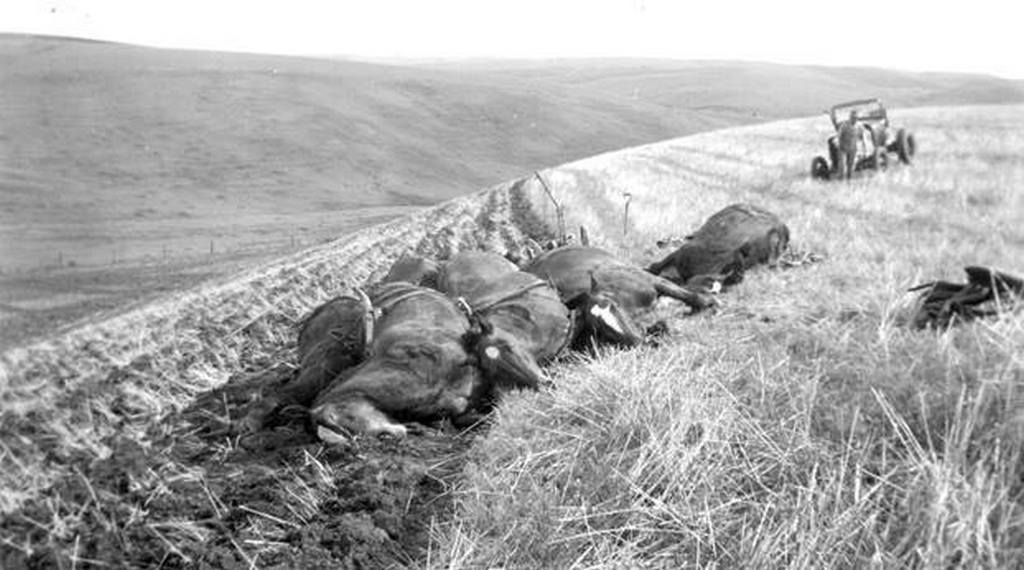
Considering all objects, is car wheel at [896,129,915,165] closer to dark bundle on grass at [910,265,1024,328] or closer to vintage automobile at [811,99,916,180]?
vintage automobile at [811,99,916,180]

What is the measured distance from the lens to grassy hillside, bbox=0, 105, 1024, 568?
2.89 meters

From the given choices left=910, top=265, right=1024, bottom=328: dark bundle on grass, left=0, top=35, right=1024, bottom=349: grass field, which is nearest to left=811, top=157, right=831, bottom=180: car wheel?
left=0, top=35, right=1024, bottom=349: grass field

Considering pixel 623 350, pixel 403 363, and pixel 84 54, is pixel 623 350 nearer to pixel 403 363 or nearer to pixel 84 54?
pixel 403 363

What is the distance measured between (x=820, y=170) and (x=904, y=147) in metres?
1.51

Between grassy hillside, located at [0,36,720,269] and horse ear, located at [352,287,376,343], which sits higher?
horse ear, located at [352,287,376,343]

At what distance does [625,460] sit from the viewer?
3.37m

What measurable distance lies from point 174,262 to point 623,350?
858cm

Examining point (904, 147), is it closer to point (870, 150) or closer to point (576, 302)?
point (870, 150)

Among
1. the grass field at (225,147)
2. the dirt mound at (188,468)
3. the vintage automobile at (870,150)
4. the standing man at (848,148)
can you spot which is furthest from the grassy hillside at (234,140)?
the standing man at (848,148)

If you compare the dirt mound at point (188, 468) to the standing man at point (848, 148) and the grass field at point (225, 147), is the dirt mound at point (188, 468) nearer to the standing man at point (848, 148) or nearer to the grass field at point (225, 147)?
the grass field at point (225, 147)

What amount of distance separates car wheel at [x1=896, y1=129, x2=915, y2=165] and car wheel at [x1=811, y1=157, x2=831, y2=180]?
1289mm

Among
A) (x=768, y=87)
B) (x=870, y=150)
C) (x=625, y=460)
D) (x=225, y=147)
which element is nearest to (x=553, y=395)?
(x=625, y=460)

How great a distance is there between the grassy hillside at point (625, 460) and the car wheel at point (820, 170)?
8.04 metres

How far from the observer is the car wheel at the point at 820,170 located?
45.9 feet
